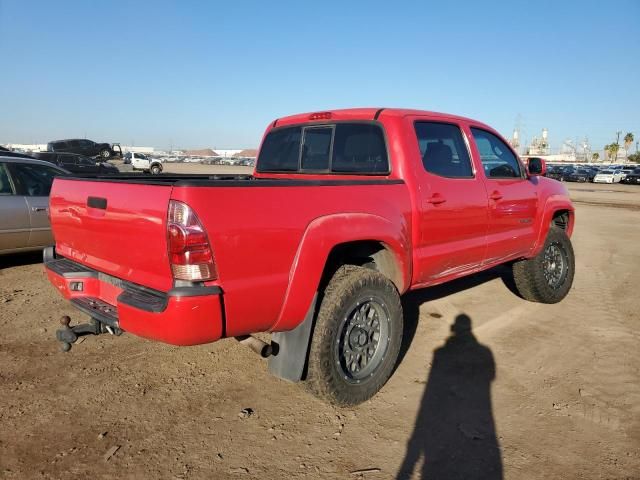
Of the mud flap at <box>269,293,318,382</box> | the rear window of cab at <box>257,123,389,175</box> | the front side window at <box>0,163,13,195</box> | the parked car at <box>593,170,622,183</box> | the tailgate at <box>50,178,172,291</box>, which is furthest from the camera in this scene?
the parked car at <box>593,170,622,183</box>

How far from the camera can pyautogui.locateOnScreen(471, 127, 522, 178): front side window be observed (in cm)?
436

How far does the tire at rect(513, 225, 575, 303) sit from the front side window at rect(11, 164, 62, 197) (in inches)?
239

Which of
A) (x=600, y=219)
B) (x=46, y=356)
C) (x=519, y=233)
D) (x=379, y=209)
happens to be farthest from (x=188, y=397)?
(x=600, y=219)

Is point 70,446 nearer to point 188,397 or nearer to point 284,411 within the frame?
point 188,397

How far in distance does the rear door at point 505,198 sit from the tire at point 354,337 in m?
1.54

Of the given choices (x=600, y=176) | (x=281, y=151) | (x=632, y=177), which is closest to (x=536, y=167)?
(x=281, y=151)

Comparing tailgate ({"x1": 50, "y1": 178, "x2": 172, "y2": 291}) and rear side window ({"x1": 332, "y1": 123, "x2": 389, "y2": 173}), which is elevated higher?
rear side window ({"x1": 332, "y1": 123, "x2": 389, "y2": 173})

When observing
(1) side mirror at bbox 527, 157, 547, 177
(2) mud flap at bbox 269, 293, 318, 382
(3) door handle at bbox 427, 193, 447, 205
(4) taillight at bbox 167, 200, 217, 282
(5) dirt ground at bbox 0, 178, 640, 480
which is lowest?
(5) dirt ground at bbox 0, 178, 640, 480

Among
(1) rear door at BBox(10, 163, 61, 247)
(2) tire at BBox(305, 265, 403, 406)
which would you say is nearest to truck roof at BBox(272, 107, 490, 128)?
(2) tire at BBox(305, 265, 403, 406)

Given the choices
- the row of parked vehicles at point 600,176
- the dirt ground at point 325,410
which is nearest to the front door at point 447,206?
the dirt ground at point 325,410

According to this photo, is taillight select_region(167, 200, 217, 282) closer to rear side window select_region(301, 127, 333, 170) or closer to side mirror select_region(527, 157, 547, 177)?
rear side window select_region(301, 127, 333, 170)

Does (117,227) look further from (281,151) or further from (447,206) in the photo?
A: (447,206)

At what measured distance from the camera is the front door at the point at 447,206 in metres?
3.58

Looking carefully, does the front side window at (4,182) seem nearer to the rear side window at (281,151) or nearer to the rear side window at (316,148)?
the rear side window at (281,151)
